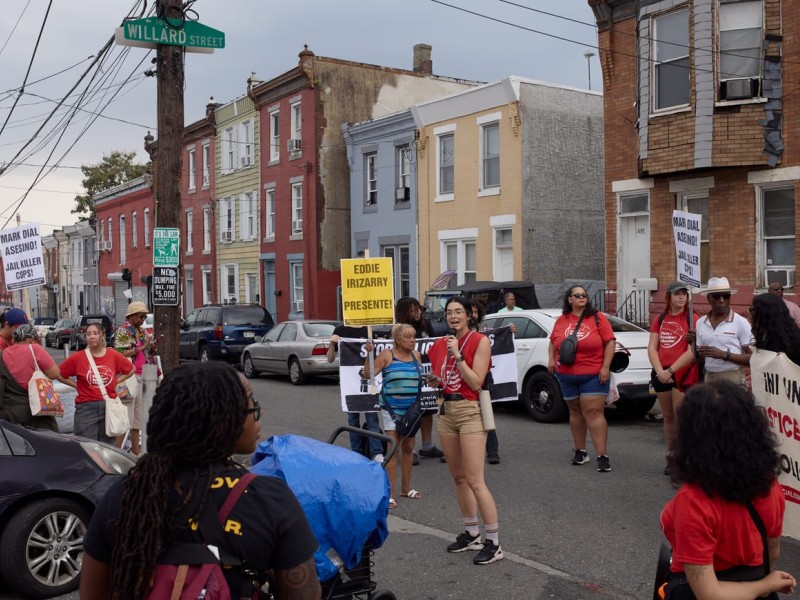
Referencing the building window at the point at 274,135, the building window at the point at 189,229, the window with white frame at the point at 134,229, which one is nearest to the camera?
the building window at the point at 274,135

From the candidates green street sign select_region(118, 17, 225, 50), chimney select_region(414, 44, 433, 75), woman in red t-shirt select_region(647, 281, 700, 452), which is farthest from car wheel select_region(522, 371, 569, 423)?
chimney select_region(414, 44, 433, 75)

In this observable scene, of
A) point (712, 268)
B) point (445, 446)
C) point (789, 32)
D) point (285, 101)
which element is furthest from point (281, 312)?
point (445, 446)

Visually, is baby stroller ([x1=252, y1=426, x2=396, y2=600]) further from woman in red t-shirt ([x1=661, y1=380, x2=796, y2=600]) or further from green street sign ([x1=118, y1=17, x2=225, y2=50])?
green street sign ([x1=118, y1=17, x2=225, y2=50])

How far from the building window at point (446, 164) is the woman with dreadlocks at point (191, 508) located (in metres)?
23.0

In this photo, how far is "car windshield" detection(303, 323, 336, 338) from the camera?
734 inches

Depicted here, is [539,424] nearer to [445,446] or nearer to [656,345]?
[656,345]

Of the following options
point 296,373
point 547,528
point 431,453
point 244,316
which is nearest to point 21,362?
point 431,453

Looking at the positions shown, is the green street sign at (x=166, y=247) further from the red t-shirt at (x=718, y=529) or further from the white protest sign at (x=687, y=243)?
the red t-shirt at (x=718, y=529)

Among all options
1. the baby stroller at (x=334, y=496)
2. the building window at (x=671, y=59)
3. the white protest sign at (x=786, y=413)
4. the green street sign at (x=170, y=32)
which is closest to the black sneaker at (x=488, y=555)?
the white protest sign at (x=786, y=413)

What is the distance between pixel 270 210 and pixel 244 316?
37.1ft

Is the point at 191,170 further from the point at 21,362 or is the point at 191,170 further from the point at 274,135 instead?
the point at 21,362

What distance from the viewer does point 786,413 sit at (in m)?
5.31

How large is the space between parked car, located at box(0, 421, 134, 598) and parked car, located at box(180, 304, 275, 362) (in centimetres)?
1653

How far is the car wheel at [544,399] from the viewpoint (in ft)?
39.5
